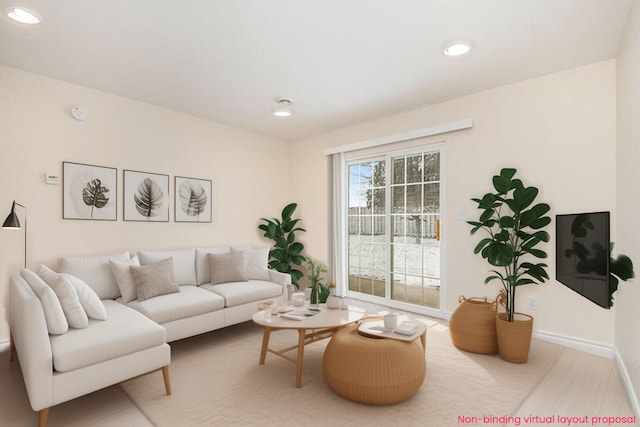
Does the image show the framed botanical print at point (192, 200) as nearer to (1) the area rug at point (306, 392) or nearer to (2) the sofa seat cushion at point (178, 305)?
(2) the sofa seat cushion at point (178, 305)

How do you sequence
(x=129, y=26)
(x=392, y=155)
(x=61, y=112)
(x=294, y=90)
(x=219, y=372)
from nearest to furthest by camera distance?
1. (x=129, y=26)
2. (x=219, y=372)
3. (x=61, y=112)
4. (x=294, y=90)
5. (x=392, y=155)

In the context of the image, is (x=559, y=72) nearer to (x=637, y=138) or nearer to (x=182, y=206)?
(x=637, y=138)

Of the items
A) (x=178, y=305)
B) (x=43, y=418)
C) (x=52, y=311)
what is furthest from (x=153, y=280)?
(x=43, y=418)

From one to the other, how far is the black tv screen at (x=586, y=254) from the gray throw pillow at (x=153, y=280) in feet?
11.0

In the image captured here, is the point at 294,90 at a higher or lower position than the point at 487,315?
higher

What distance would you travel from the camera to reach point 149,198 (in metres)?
4.02

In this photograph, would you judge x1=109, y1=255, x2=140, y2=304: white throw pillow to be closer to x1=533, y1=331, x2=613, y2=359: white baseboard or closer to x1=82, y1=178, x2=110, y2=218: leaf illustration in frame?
x1=82, y1=178, x2=110, y2=218: leaf illustration in frame

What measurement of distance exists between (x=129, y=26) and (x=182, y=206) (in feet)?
7.52

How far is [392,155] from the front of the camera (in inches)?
181

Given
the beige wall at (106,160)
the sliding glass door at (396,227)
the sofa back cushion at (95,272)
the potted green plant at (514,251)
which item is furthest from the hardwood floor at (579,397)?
the beige wall at (106,160)

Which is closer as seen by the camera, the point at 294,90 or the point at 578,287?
the point at 578,287

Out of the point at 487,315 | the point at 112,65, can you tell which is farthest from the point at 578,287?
the point at 112,65

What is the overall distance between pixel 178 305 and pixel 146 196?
1602 mm

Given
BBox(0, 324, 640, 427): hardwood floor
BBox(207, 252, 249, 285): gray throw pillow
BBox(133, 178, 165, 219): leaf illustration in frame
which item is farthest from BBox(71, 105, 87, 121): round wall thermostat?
BBox(0, 324, 640, 427): hardwood floor
